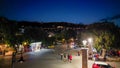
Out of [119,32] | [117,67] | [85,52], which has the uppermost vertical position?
[119,32]

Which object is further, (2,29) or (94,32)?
(2,29)

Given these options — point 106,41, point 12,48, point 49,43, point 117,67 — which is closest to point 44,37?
point 49,43

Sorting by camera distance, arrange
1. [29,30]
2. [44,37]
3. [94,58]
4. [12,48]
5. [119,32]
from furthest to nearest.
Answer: [44,37] < [29,30] < [12,48] < [119,32] < [94,58]

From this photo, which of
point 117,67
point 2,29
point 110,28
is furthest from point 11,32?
point 117,67

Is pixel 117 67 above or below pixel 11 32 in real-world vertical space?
below

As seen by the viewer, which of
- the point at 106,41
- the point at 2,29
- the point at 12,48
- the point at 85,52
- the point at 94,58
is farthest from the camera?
the point at 12,48

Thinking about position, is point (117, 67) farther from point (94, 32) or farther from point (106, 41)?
point (94, 32)

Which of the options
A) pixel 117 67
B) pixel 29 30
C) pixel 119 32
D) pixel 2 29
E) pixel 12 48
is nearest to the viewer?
pixel 117 67

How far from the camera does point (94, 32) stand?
47.2 meters

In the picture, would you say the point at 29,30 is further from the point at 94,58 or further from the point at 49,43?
the point at 94,58

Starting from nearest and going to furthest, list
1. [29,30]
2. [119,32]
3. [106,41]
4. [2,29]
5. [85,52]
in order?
[85,52] → [106,41] → [119,32] → [2,29] → [29,30]

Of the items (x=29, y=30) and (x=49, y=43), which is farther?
(x=49, y=43)

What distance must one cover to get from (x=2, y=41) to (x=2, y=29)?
3364 mm

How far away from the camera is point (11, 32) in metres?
57.3
